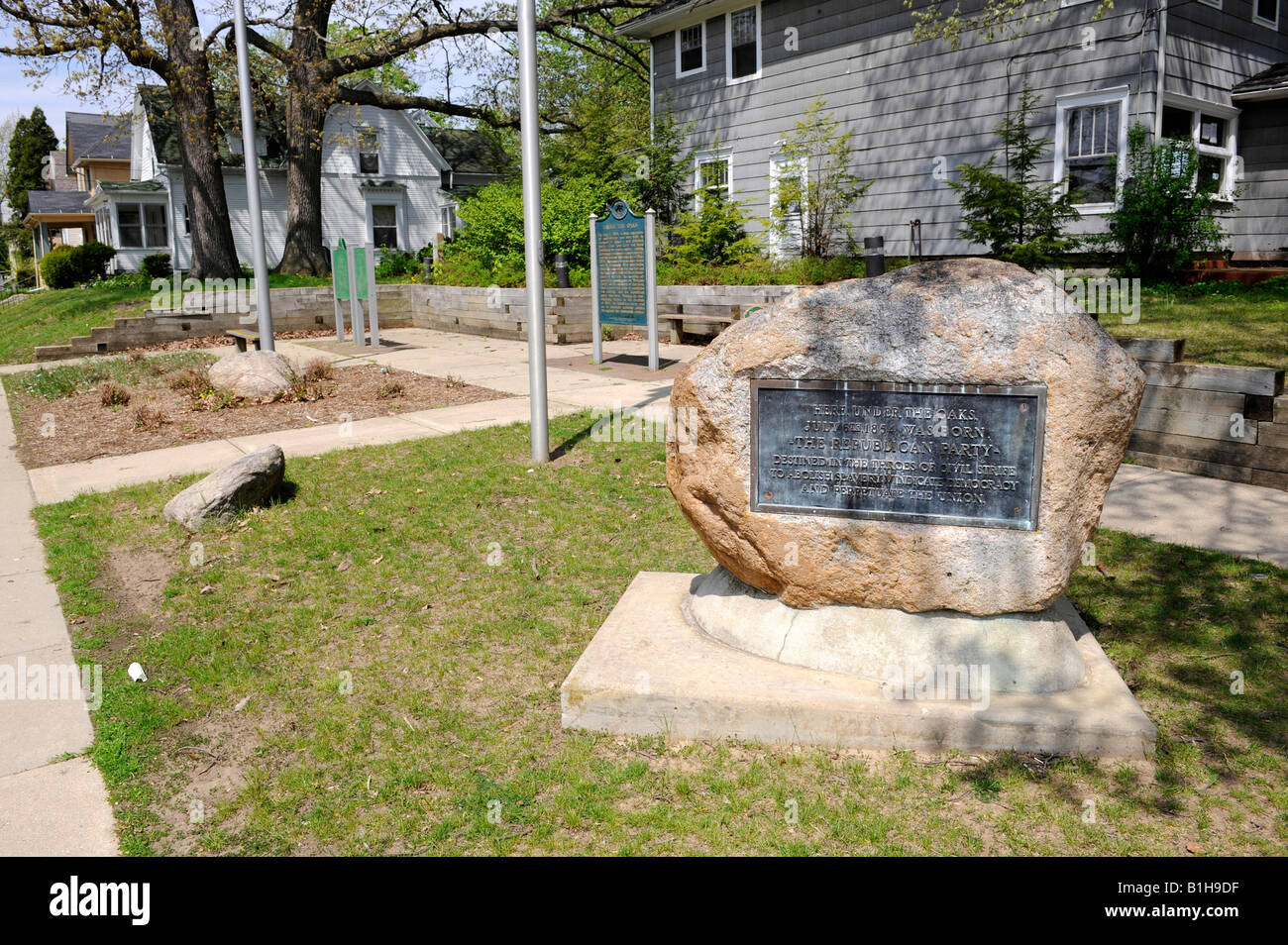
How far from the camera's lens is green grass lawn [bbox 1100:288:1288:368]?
834 cm

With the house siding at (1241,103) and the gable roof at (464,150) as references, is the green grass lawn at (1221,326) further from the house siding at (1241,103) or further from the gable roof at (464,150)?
the gable roof at (464,150)

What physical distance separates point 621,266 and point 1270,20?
12.2 m

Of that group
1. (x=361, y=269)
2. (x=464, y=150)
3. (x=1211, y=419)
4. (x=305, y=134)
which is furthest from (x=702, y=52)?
(x=464, y=150)

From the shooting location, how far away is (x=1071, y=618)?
14.7ft

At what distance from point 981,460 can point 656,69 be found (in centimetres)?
2154

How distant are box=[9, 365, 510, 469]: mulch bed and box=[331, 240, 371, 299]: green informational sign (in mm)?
4459

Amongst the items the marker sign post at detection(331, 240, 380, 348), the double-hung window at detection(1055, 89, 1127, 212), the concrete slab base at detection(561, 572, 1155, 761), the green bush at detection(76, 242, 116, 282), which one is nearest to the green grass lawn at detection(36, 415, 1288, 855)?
the concrete slab base at detection(561, 572, 1155, 761)

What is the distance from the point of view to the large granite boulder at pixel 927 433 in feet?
12.5

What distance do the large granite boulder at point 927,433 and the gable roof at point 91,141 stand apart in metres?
44.3

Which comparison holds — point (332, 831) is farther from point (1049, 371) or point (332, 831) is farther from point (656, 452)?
point (656, 452)

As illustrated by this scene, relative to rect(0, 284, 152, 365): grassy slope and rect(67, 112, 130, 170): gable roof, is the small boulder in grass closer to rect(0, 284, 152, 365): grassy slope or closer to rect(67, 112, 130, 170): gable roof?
rect(0, 284, 152, 365): grassy slope

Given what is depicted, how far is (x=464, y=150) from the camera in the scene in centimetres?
4212

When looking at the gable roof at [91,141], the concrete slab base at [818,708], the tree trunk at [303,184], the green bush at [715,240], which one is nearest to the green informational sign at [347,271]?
the green bush at [715,240]

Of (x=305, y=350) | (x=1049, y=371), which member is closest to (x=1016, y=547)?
(x=1049, y=371)
